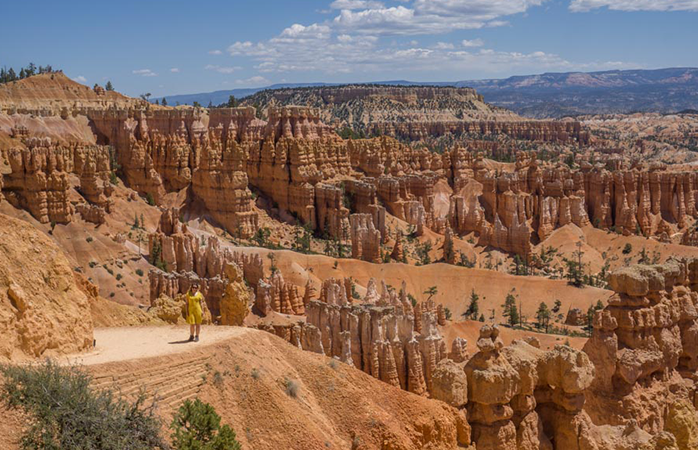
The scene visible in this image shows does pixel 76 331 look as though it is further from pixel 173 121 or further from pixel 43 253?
pixel 173 121

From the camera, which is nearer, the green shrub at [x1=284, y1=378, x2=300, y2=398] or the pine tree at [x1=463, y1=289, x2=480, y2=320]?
the green shrub at [x1=284, y1=378, x2=300, y2=398]

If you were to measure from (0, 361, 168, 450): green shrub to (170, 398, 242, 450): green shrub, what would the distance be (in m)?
0.40

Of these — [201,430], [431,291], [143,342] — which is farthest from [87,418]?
[431,291]

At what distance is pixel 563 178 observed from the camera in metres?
81.3

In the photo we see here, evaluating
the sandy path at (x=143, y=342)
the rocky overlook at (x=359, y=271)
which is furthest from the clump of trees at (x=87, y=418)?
the sandy path at (x=143, y=342)

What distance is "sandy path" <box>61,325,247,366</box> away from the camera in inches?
Answer: 648

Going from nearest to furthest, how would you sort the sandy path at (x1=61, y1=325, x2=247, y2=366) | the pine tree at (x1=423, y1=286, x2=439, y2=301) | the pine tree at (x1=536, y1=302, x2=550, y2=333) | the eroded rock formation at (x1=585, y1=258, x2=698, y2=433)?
the sandy path at (x1=61, y1=325, x2=247, y2=366) → the eroded rock formation at (x1=585, y1=258, x2=698, y2=433) → the pine tree at (x1=536, y1=302, x2=550, y2=333) → the pine tree at (x1=423, y1=286, x2=439, y2=301)

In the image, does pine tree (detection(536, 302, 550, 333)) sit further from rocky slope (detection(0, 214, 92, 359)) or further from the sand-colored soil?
rocky slope (detection(0, 214, 92, 359))

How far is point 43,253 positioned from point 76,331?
2132 mm

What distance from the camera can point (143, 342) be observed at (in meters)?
17.9

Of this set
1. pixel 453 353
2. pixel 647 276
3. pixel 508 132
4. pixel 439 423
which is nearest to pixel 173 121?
pixel 453 353

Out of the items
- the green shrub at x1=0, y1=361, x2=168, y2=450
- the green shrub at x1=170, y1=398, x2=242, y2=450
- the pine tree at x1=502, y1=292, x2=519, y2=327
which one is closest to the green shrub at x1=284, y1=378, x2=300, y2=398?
the green shrub at x1=170, y1=398, x2=242, y2=450

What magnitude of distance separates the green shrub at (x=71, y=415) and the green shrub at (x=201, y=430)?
0.40 meters

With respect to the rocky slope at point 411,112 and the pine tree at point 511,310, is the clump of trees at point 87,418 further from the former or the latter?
the rocky slope at point 411,112
